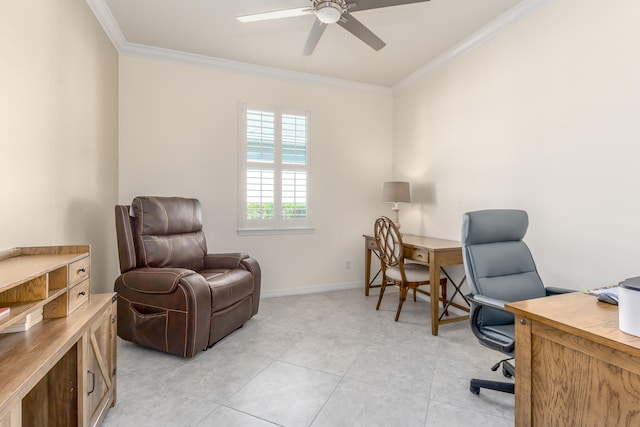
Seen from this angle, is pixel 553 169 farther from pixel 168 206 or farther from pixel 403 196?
pixel 168 206

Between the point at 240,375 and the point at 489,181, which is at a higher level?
the point at 489,181

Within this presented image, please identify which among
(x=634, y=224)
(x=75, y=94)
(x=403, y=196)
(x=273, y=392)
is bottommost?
(x=273, y=392)

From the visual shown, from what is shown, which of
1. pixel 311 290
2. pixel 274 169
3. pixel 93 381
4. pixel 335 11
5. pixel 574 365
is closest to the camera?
pixel 574 365

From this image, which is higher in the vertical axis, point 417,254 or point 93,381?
point 417,254

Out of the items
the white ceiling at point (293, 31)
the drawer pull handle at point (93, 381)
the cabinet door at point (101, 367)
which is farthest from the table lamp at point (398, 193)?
the drawer pull handle at point (93, 381)

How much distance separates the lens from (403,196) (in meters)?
3.48

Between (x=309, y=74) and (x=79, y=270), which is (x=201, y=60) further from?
(x=79, y=270)

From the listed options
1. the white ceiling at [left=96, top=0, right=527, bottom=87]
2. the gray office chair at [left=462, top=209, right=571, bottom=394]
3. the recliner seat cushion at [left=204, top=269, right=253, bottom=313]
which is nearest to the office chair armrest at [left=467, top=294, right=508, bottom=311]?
the gray office chair at [left=462, top=209, right=571, bottom=394]

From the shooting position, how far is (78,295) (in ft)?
4.67

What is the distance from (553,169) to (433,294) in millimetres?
1299

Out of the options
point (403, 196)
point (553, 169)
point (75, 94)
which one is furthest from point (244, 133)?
point (553, 169)

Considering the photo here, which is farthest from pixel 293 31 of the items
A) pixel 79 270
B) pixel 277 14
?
pixel 79 270

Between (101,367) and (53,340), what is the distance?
0.45 meters

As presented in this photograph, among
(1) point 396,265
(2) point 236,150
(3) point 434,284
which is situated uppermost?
(2) point 236,150
